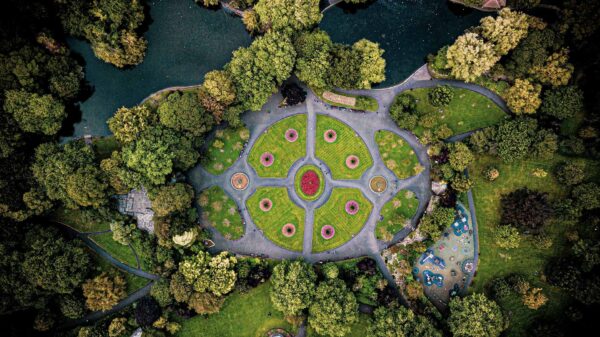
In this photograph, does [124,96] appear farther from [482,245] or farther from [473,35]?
[482,245]

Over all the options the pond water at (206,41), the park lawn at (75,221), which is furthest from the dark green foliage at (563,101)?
the park lawn at (75,221)

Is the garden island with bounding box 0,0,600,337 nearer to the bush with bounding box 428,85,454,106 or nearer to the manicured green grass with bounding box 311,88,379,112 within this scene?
the manicured green grass with bounding box 311,88,379,112

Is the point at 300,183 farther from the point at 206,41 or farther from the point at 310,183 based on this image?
the point at 206,41

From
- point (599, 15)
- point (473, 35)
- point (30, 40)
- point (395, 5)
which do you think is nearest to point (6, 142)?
point (30, 40)

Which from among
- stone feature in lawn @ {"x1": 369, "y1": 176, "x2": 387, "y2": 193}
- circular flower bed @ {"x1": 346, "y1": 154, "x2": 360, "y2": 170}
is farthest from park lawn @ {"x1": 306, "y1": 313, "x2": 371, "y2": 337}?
circular flower bed @ {"x1": 346, "y1": 154, "x2": 360, "y2": 170}

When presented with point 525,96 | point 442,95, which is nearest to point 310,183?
point 442,95

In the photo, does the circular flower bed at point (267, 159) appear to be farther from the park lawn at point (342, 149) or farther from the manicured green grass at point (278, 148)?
the park lawn at point (342, 149)
